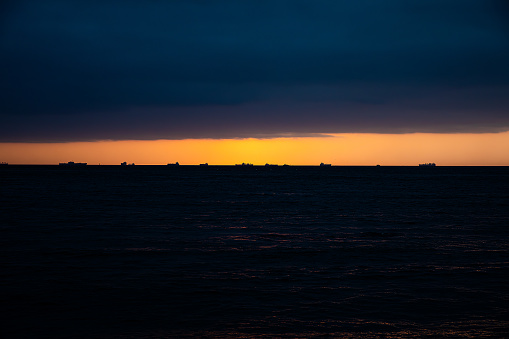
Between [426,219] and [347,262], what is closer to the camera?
[347,262]

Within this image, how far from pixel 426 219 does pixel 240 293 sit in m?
28.4

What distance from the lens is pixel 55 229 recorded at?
32.4 metres

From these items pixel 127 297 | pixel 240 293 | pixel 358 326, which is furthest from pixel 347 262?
pixel 127 297

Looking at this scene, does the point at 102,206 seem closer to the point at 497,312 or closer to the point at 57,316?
the point at 57,316

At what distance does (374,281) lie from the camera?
17.7m

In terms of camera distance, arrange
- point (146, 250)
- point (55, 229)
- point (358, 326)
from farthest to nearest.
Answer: point (55, 229) → point (146, 250) → point (358, 326)

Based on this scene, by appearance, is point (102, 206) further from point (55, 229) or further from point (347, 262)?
point (347, 262)

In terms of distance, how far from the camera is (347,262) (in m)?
21.2

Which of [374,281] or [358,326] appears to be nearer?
[358,326]

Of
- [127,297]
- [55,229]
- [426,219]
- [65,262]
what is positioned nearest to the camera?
[127,297]

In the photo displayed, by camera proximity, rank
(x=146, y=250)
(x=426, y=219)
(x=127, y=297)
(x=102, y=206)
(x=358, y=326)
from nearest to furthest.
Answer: (x=358, y=326) → (x=127, y=297) → (x=146, y=250) → (x=426, y=219) → (x=102, y=206)

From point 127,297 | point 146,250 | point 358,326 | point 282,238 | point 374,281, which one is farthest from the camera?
point 282,238

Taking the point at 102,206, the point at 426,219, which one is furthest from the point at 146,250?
the point at 102,206

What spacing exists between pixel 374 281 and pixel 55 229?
931 inches
